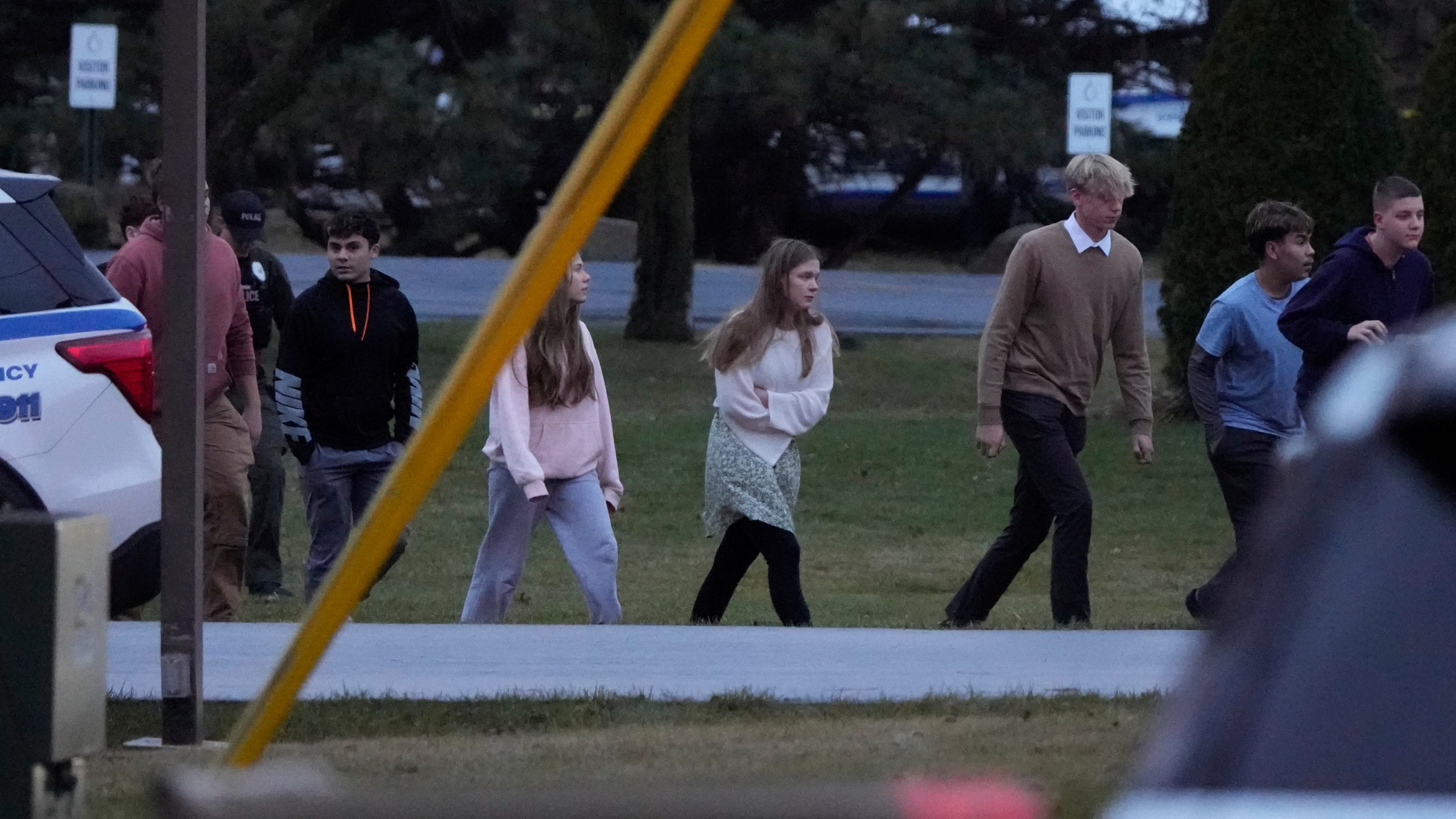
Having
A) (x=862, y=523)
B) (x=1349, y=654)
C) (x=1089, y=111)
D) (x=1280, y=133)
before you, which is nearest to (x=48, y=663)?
(x=1349, y=654)

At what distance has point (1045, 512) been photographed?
819cm

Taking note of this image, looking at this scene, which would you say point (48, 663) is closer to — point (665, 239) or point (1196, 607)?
point (1196, 607)

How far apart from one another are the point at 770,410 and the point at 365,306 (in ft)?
6.02

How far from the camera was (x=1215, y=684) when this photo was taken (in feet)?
6.19

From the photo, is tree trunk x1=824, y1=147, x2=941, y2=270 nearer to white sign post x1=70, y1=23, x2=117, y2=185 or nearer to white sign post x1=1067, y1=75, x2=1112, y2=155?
white sign post x1=1067, y1=75, x2=1112, y2=155

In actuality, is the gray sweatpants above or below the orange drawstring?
below

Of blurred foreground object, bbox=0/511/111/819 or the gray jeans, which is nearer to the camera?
blurred foreground object, bbox=0/511/111/819

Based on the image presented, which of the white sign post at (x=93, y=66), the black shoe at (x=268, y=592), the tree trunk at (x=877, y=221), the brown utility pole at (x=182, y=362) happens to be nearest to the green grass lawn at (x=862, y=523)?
the black shoe at (x=268, y=592)

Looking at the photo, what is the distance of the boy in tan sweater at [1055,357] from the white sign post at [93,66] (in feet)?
37.3

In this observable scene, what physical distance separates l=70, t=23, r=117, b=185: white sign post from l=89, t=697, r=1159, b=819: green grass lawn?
11868 millimetres

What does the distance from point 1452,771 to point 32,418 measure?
571 centimetres

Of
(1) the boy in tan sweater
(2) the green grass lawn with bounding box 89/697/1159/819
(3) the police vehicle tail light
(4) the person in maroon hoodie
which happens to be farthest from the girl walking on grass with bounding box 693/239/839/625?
(3) the police vehicle tail light

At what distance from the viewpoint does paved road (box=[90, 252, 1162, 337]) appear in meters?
23.3

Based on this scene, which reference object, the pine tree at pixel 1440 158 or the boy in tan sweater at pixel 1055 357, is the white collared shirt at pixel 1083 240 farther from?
the pine tree at pixel 1440 158
